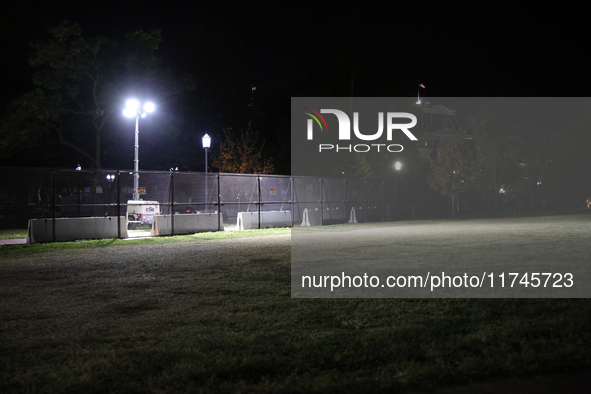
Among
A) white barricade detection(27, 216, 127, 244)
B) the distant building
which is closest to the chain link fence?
white barricade detection(27, 216, 127, 244)

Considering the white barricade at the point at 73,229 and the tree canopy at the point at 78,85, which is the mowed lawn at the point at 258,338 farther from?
the tree canopy at the point at 78,85

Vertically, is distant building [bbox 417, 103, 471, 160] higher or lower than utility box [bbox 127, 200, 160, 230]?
higher

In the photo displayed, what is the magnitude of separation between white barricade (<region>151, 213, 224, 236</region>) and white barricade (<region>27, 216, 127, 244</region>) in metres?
1.41

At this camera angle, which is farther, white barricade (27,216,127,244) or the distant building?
the distant building

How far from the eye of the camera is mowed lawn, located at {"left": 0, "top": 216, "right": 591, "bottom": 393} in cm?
474

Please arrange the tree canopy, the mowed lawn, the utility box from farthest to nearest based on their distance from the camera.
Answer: the tree canopy, the utility box, the mowed lawn

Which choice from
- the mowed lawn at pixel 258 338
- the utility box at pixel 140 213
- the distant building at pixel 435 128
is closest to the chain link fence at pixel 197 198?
the utility box at pixel 140 213

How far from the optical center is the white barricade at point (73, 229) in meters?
19.0

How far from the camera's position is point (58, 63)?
34.5 meters

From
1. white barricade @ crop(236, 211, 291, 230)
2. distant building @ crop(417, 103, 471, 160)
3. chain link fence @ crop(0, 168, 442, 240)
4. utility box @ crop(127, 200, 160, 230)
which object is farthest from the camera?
distant building @ crop(417, 103, 471, 160)

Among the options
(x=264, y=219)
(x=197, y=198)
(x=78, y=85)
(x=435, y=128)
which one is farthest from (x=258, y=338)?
(x=435, y=128)

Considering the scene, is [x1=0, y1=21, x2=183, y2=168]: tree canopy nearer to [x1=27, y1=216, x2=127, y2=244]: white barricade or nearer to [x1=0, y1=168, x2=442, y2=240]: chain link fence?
[x1=0, y1=168, x2=442, y2=240]: chain link fence

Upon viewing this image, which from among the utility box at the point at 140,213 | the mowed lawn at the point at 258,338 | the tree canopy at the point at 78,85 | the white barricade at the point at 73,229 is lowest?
the mowed lawn at the point at 258,338

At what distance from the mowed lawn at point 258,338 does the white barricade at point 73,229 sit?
939 centimetres
